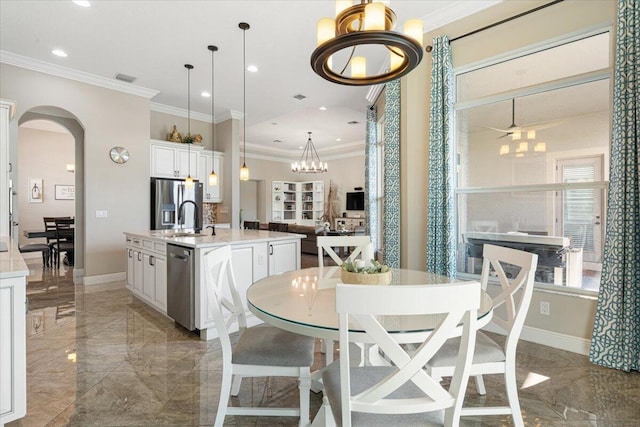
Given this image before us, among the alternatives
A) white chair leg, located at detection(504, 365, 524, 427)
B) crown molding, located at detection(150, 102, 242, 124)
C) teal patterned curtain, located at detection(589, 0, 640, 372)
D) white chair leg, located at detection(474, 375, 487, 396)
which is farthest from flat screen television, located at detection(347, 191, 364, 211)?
white chair leg, located at detection(504, 365, 524, 427)

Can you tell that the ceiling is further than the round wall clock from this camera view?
No

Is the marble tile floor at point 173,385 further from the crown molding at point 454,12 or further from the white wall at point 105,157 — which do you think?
the crown molding at point 454,12

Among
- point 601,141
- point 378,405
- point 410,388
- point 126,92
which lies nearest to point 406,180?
point 601,141

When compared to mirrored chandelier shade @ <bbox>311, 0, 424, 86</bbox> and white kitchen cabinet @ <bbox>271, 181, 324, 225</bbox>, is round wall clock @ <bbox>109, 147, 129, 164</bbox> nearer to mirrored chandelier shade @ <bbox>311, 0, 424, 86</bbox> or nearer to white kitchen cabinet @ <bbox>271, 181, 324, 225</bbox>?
mirrored chandelier shade @ <bbox>311, 0, 424, 86</bbox>

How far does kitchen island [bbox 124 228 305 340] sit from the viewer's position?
3006 millimetres

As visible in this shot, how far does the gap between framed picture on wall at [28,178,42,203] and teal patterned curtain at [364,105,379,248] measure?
8.03 m

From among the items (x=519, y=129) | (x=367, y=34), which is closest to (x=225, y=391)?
(x=367, y=34)

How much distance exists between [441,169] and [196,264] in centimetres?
255

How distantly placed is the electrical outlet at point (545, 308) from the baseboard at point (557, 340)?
0.15 meters

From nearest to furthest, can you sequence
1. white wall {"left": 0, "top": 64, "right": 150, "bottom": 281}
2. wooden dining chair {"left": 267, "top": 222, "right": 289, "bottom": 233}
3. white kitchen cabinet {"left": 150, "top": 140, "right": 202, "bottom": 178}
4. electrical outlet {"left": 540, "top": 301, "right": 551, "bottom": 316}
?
1. electrical outlet {"left": 540, "top": 301, "right": 551, "bottom": 316}
2. white wall {"left": 0, "top": 64, "right": 150, "bottom": 281}
3. white kitchen cabinet {"left": 150, "top": 140, "right": 202, "bottom": 178}
4. wooden dining chair {"left": 267, "top": 222, "right": 289, "bottom": 233}

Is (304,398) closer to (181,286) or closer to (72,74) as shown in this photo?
(181,286)

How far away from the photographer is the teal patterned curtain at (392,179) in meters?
3.86

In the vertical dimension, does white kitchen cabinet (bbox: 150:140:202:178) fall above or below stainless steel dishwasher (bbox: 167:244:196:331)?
above

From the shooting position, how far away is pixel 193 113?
6.75m
